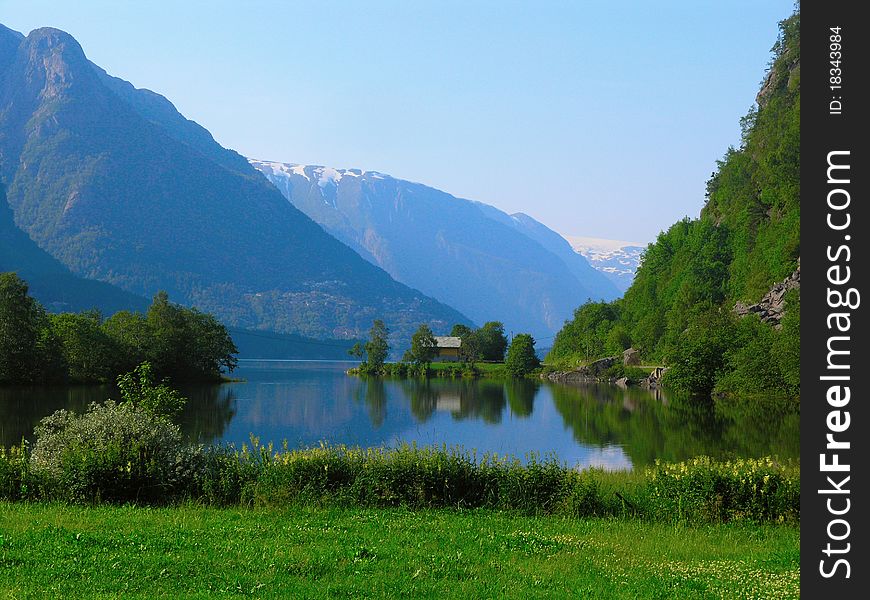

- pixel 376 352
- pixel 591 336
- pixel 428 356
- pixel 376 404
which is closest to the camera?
pixel 376 404

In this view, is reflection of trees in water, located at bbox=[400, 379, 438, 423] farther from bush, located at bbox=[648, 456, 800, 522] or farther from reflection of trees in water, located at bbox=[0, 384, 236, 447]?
bush, located at bbox=[648, 456, 800, 522]

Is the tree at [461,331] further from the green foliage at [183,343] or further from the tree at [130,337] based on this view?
the tree at [130,337]

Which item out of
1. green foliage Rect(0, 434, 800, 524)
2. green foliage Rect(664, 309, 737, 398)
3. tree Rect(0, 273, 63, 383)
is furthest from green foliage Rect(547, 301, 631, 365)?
green foliage Rect(0, 434, 800, 524)

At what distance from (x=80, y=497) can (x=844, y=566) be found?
15647mm

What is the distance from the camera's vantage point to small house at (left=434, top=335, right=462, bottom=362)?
16250 centimetres

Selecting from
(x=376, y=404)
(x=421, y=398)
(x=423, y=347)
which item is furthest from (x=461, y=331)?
(x=376, y=404)

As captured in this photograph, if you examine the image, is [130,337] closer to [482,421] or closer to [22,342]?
[22,342]

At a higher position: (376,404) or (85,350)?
(85,350)

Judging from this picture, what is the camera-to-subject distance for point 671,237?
477ft

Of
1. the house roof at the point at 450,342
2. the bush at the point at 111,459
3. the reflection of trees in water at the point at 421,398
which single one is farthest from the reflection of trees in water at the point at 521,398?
the house roof at the point at 450,342

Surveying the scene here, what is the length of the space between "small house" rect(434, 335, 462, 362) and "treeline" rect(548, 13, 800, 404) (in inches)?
838

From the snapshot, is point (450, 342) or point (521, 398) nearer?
point (521, 398)

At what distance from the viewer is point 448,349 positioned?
167 meters

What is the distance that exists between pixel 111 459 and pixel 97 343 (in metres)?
72.3
